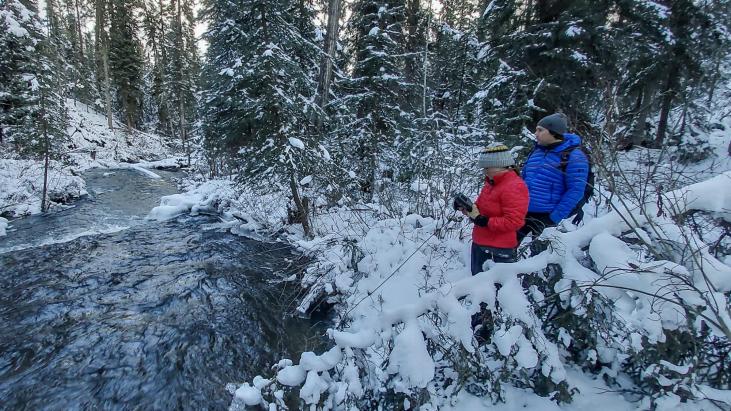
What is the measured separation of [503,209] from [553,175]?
24.8 inches

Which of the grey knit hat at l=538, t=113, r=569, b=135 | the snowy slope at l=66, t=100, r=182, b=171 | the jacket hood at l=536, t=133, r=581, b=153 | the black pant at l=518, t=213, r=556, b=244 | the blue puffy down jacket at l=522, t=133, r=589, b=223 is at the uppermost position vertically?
the snowy slope at l=66, t=100, r=182, b=171

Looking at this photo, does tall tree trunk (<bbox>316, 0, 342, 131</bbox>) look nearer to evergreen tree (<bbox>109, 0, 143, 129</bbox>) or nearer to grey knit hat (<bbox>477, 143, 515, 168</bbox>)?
grey knit hat (<bbox>477, 143, 515, 168</bbox>)

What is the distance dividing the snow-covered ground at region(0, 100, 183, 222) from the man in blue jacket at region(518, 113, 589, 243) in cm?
1241

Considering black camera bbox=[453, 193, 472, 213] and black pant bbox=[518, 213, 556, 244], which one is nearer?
black camera bbox=[453, 193, 472, 213]

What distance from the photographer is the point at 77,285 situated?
630 centimetres

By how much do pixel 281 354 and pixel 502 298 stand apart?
3.34m

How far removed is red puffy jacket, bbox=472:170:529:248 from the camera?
294 centimetres

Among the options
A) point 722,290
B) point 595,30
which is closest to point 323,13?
point 595,30

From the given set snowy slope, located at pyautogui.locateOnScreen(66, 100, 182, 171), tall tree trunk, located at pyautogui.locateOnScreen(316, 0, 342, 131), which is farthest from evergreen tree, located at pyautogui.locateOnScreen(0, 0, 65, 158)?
tall tree trunk, located at pyautogui.locateOnScreen(316, 0, 342, 131)

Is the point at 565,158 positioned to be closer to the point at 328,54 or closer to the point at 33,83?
the point at 328,54

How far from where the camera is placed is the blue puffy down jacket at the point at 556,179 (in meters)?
3.02

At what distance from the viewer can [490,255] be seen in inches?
136

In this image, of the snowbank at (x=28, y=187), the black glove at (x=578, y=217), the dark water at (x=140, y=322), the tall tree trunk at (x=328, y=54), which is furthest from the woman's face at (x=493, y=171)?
the snowbank at (x=28, y=187)

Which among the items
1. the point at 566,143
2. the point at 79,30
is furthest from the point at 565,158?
the point at 79,30
